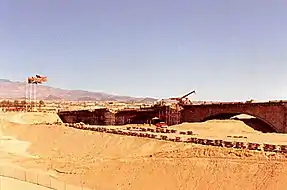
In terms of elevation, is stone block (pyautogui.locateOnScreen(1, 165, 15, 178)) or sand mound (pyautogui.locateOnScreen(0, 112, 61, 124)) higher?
sand mound (pyautogui.locateOnScreen(0, 112, 61, 124))

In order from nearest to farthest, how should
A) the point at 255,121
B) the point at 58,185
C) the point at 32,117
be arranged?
the point at 58,185
the point at 255,121
the point at 32,117

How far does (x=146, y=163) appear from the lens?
42.6m

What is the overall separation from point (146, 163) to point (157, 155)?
2998 mm

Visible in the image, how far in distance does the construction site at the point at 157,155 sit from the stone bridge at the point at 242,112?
0.18 meters

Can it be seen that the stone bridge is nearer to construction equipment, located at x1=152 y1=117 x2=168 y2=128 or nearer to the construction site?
the construction site

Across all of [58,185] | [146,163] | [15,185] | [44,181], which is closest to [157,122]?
[146,163]

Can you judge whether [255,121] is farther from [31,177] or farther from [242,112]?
[31,177]

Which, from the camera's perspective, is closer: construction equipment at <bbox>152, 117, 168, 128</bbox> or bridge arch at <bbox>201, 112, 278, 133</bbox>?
bridge arch at <bbox>201, 112, 278, 133</bbox>

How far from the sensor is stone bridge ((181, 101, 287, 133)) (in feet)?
245

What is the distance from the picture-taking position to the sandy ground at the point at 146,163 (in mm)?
36469

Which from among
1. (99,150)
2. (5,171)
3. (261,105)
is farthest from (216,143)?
(261,105)

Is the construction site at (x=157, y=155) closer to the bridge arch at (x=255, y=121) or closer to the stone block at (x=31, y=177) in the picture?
the stone block at (x=31, y=177)

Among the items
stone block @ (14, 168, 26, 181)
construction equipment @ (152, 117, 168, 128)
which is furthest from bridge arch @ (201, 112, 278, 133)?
stone block @ (14, 168, 26, 181)

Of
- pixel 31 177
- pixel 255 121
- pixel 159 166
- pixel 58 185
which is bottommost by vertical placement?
pixel 58 185
